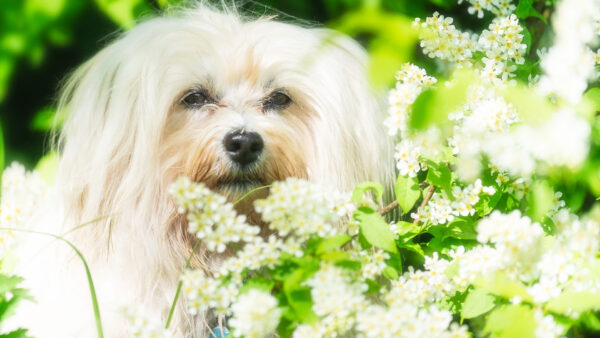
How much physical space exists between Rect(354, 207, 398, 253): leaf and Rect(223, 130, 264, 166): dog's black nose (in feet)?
1.26

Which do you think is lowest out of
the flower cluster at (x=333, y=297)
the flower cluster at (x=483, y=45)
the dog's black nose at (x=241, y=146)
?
the flower cluster at (x=333, y=297)

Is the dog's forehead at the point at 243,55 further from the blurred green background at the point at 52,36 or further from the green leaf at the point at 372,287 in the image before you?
the green leaf at the point at 372,287

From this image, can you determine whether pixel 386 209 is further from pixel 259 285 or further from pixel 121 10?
pixel 121 10

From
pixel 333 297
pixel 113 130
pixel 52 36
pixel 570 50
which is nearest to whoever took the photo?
pixel 570 50

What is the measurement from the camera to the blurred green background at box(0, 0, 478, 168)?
162cm

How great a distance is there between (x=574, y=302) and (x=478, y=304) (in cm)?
29

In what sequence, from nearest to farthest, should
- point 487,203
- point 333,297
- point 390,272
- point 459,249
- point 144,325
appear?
point 333,297
point 144,325
point 390,272
point 459,249
point 487,203

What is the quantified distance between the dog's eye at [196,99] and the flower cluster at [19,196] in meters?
0.68

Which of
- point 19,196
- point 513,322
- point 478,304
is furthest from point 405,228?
point 19,196

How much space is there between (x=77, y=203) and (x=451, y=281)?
0.99m

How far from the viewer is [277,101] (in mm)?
1921

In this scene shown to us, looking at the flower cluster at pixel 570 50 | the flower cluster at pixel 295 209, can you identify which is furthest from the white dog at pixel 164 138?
the flower cluster at pixel 570 50

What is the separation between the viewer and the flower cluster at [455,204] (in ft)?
5.45

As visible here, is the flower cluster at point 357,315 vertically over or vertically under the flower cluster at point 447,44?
under
